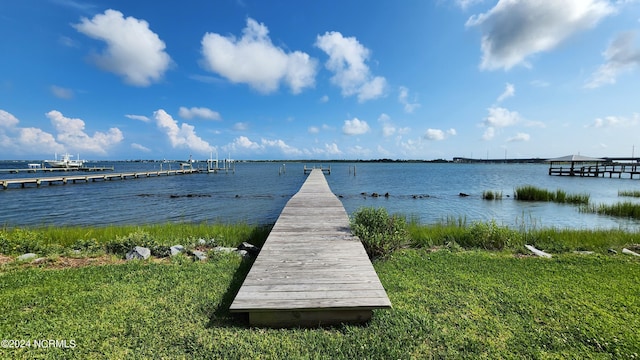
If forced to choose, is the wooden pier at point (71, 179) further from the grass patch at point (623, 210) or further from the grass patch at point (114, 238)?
the grass patch at point (623, 210)

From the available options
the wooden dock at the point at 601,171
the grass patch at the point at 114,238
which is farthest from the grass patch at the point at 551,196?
the wooden dock at the point at 601,171

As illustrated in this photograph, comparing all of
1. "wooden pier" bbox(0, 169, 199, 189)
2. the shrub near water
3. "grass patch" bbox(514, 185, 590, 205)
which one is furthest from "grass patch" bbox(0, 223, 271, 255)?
"wooden pier" bbox(0, 169, 199, 189)

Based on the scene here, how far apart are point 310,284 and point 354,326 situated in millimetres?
796

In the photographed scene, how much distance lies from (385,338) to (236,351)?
1549 mm

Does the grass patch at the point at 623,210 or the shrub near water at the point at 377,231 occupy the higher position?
the shrub near water at the point at 377,231

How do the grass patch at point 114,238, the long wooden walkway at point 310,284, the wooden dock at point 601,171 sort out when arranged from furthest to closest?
the wooden dock at point 601,171 → the grass patch at point 114,238 → the long wooden walkway at point 310,284

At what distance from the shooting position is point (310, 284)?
12.4ft

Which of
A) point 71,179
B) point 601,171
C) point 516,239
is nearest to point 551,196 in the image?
point 516,239

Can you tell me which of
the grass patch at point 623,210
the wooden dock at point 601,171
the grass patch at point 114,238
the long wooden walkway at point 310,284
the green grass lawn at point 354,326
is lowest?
the grass patch at point 623,210

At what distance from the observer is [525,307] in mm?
3695

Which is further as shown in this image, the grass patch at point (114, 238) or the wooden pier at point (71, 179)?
the wooden pier at point (71, 179)

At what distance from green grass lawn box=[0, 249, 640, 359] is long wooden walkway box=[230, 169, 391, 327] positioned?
17cm

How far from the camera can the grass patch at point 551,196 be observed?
61.1ft

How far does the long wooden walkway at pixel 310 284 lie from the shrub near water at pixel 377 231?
305 millimetres
